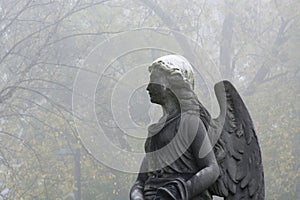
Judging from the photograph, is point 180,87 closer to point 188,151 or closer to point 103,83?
point 188,151

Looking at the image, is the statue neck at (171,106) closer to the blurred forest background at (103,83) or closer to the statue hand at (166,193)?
the statue hand at (166,193)

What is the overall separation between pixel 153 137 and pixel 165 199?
210 millimetres

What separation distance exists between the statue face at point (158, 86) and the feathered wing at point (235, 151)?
169 mm

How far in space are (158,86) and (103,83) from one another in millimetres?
3241

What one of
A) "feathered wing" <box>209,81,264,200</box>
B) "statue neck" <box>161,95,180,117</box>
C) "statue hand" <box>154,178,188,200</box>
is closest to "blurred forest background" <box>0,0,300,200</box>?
"feathered wing" <box>209,81,264,200</box>

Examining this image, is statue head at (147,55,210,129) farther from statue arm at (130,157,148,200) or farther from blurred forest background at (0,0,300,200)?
blurred forest background at (0,0,300,200)

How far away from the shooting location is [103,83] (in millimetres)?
4652

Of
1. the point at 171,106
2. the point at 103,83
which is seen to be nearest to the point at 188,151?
the point at 171,106

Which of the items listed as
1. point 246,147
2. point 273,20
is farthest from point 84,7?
point 246,147

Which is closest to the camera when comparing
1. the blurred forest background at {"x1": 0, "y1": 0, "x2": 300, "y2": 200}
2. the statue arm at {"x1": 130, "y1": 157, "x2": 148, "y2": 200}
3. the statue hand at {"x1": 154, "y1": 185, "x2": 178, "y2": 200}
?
the statue hand at {"x1": 154, "y1": 185, "x2": 178, "y2": 200}

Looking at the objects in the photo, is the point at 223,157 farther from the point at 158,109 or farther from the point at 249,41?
the point at 249,41

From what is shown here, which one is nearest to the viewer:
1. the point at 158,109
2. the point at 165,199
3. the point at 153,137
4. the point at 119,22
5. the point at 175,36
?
the point at 165,199

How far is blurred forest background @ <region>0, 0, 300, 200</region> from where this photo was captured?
471 centimetres

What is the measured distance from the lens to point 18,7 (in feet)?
15.9
